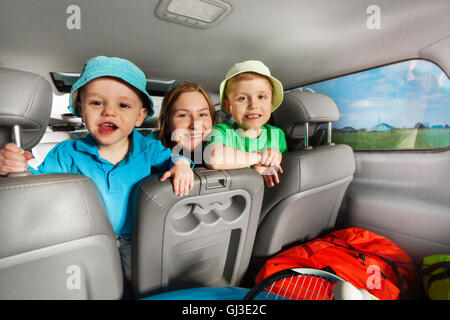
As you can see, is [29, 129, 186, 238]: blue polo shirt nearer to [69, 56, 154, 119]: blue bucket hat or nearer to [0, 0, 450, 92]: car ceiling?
[69, 56, 154, 119]: blue bucket hat

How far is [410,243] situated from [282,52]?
52.9 inches

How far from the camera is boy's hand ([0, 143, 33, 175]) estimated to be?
0.56 meters

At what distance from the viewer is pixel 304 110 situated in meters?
1.09

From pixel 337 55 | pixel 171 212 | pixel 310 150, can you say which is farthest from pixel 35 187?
pixel 337 55

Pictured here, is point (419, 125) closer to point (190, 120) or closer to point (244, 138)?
point (244, 138)

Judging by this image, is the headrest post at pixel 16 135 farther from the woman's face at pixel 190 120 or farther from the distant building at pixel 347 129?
the distant building at pixel 347 129

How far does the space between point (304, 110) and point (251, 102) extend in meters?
0.27

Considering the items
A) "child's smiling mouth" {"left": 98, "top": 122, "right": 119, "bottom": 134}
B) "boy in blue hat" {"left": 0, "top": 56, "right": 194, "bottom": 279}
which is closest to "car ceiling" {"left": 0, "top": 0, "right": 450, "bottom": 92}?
"boy in blue hat" {"left": 0, "top": 56, "right": 194, "bottom": 279}

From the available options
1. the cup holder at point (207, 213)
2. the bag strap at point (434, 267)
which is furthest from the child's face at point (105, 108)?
the bag strap at point (434, 267)

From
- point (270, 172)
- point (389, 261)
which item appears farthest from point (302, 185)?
point (389, 261)

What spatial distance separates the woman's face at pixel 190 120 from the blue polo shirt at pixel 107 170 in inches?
12.0

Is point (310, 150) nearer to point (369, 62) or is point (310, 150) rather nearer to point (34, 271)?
point (369, 62)

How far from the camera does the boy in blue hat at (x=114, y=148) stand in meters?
0.75

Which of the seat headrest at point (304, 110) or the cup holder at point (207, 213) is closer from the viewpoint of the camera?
the cup holder at point (207, 213)
